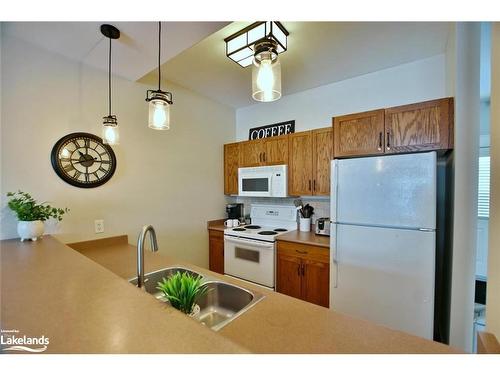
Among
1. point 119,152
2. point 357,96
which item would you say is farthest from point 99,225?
point 357,96

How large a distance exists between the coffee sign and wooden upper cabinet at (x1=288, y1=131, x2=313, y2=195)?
1.13ft

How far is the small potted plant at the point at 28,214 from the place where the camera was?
1.52 meters

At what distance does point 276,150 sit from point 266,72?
1.80 meters

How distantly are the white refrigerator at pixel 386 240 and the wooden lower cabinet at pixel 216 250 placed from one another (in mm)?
1357

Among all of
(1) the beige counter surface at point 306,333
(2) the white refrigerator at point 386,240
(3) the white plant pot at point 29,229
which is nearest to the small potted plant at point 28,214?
(3) the white plant pot at point 29,229

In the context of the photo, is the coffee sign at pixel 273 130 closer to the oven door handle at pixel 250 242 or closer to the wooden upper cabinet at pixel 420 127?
the wooden upper cabinet at pixel 420 127

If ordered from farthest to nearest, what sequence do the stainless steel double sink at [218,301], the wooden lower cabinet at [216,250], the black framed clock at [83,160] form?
the wooden lower cabinet at [216,250] < the black framed clock at [83,160] < the stainless steel double sink at [218,301]

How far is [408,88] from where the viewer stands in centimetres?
214

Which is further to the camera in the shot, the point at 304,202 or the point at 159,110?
the point at 304,202

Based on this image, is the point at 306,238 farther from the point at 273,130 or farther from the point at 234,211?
the point at 273,130

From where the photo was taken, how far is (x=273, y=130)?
3027 mm

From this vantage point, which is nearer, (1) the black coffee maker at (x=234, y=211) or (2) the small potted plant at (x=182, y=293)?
(2) the small potted plant at (x=182, y=293)
